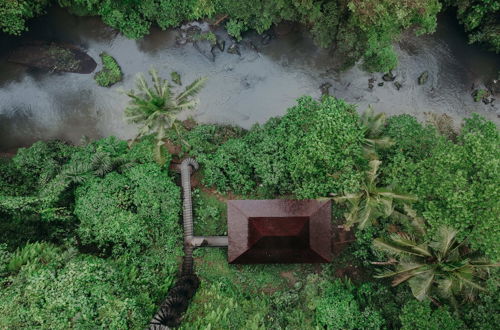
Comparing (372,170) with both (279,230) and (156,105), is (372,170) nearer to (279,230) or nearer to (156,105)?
(279,230)

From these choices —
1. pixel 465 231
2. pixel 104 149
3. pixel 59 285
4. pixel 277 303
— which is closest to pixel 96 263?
pixel 59 285

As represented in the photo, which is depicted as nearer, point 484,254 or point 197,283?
point 484,254

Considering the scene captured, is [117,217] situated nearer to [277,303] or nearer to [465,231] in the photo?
[277,303]

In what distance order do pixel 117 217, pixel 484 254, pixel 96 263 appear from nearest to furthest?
pixel 484 254 → pixel 96 263 → pixel 117 217

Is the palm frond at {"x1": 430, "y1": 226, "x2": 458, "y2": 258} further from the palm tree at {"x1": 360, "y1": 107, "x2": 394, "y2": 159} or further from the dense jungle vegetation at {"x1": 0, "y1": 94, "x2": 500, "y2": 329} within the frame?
the palm tree at {"x1": 360, "y1": 107, "x2": 394, "y2": 159}

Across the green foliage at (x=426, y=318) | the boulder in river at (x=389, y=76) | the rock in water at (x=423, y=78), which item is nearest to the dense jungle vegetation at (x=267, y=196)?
the green foliage at (x=426, y=318)

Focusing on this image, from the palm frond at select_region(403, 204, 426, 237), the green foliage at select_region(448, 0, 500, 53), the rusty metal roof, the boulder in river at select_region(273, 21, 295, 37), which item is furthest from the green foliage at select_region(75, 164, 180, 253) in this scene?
A: the green foliage at select_region(448, 0, 500, 53)

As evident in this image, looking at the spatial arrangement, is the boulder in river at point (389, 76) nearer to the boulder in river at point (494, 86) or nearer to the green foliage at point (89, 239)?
the boulder in river at point (494, 86)
